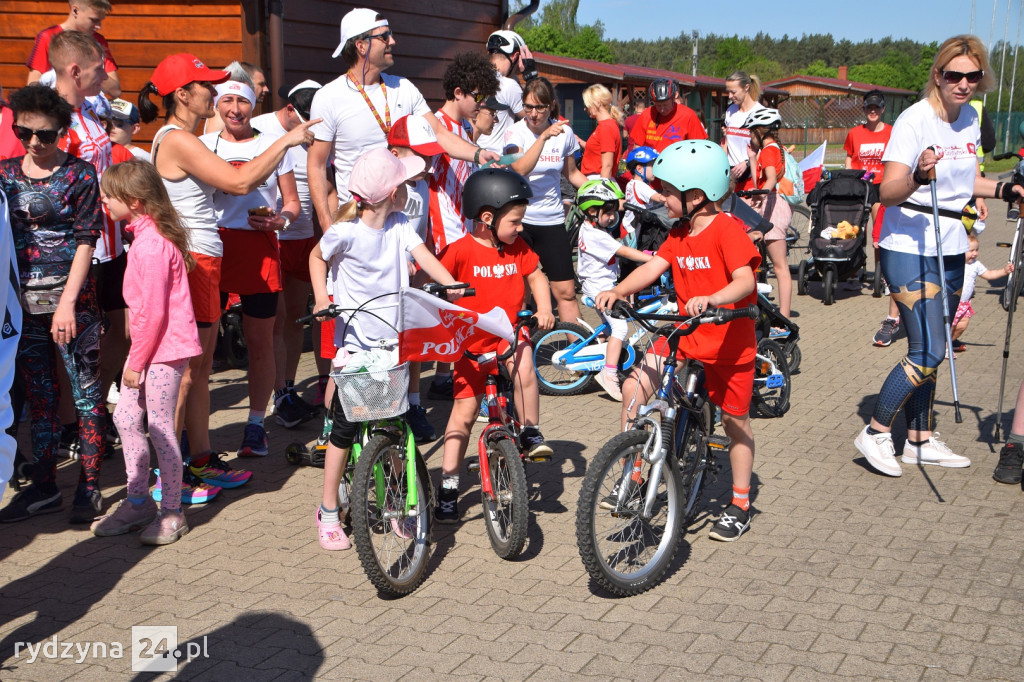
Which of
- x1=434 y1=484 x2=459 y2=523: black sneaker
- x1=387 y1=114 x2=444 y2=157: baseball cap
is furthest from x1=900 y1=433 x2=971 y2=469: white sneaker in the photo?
x1=387 y1=114 x2=444 y2=157: baseball cap

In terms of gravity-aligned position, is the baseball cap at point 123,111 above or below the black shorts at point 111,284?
above

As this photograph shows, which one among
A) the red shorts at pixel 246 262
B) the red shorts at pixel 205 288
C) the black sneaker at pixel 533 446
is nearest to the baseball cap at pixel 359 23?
the red shorts at pixel 246 262

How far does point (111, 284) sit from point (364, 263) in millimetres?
1969

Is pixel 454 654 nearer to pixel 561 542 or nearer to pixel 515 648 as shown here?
pixel 515 648

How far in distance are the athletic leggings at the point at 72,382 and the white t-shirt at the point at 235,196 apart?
97cm

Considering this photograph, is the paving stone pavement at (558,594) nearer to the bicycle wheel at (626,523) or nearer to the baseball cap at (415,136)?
the bicycle wheel at (626,523)

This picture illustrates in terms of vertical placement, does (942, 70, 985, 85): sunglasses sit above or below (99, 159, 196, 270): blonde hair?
above

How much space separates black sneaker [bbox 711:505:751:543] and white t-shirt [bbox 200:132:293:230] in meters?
3.25

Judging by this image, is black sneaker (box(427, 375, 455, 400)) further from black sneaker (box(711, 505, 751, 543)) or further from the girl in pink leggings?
black sneaker (box(711, 505, 751, 543))

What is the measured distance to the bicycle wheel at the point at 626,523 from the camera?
428 cm

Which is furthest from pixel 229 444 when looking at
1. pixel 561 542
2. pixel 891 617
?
pixel 891 617

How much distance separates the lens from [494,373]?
16.1 feet

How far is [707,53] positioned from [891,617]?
16621cm

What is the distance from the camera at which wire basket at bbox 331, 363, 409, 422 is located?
14.1 feet
